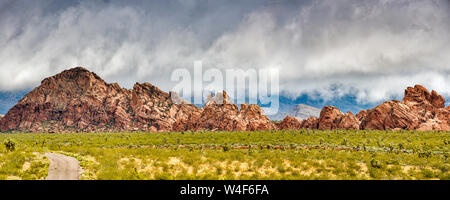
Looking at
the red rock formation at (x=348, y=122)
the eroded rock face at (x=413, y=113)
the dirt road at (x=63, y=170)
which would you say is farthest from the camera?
the red rock formation at (x=348, y=122)

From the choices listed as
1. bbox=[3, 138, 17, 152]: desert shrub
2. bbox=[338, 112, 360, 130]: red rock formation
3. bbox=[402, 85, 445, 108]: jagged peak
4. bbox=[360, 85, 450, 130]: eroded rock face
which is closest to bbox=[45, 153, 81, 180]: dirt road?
bbox=[3, 138, 17, 152]: desert shrub

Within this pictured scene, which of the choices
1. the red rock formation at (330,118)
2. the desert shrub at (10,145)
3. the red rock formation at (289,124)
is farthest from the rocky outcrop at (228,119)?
the desert shrub at (10,145)

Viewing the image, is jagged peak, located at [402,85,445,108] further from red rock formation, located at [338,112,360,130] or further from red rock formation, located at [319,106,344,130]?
red rock formation, located at [319,106,344,130]

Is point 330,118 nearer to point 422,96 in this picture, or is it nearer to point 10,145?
point 422,96

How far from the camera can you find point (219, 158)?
18.4m

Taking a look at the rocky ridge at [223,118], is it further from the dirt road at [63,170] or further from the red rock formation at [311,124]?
the dirt road at [63,170]

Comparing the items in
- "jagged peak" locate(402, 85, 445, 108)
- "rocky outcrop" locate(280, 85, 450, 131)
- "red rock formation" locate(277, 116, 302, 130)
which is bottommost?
"red rock formation" locate(277, 116, 302, 130)
